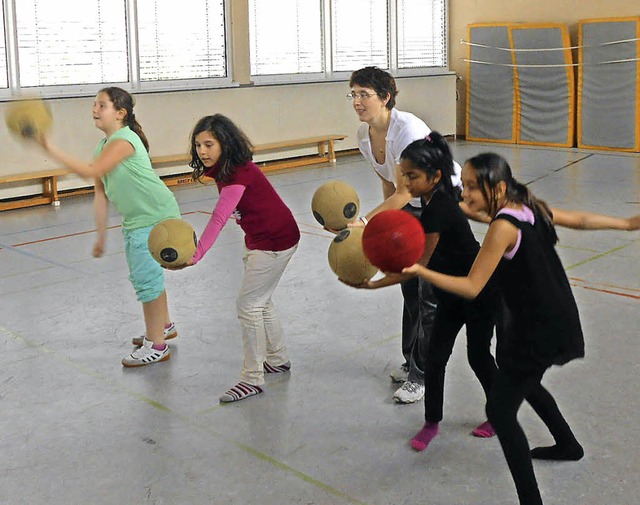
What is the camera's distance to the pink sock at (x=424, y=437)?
3.19m

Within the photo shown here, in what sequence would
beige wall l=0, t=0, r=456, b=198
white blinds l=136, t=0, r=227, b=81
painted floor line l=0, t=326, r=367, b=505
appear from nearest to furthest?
painted floor line l=0, t=326, r=367, b=505 → beige wall l=0, t=0, r=456, b=198 → white blinds l=136, t=0, r=227, b=81

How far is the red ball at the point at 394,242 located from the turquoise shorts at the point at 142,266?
1.69 m

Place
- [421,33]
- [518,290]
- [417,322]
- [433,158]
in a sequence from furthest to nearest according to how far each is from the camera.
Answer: [421,33] → [417,322] → [433,158] → [518,290]

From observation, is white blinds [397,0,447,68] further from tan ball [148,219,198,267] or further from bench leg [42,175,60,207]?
tan ball [148,219,198,267]

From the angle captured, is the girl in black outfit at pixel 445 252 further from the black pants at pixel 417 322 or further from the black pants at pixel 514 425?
the black pants at pixel 514 425

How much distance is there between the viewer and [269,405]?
143 inches

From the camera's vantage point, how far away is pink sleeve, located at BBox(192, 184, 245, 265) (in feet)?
11.3

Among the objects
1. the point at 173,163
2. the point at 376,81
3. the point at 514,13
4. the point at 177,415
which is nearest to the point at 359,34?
the point at 514,13

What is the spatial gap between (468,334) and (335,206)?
0.83m

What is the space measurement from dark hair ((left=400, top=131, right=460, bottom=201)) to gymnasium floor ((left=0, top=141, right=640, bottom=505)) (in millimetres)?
1040

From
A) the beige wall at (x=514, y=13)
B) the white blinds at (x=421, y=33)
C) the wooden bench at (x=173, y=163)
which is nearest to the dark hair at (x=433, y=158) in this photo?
the wooden bench at (x=173, y=163)

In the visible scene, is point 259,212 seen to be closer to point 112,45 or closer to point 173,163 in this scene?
point 173,163

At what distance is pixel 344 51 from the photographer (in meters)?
12.7

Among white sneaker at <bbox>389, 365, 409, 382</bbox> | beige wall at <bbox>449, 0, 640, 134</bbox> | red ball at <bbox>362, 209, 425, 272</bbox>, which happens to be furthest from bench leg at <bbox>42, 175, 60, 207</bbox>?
beige wall at <bbox>449, 0, 640, 134</bbox>
